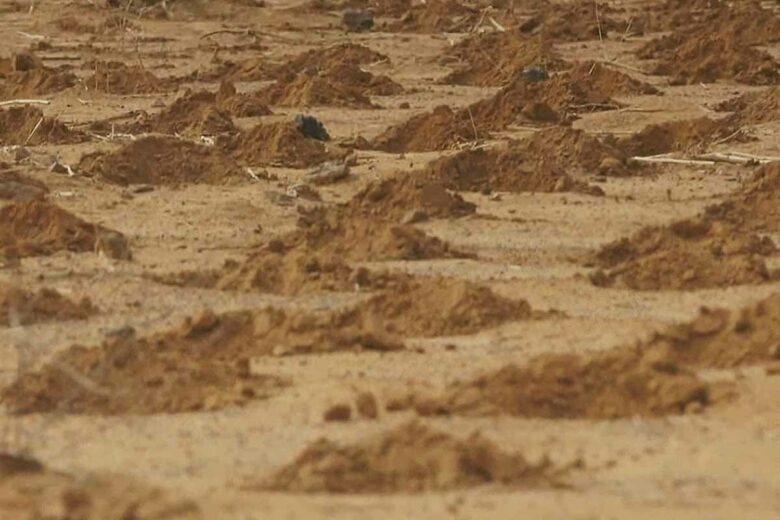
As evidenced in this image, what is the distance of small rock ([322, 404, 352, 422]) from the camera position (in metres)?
5.90

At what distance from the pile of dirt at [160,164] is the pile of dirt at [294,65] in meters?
4.06

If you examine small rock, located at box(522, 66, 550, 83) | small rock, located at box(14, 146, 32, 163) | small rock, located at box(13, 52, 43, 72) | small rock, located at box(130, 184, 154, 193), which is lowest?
small rock, located at box(13, 52, 43, 72)

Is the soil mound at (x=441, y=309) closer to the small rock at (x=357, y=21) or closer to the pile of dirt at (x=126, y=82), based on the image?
the pile of dirt at (x=126, y=82)

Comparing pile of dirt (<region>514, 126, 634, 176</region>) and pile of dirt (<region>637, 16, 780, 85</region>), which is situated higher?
pile of dirt (<region>514, 126, 634, 176</region>)

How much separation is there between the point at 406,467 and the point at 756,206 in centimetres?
499

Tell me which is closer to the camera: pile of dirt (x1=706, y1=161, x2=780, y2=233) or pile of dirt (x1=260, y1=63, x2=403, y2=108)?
pile of dirt (x1=706, y1=161, x2=780, y2=233)

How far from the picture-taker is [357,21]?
19.6 meters

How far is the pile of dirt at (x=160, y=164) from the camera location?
427 inches

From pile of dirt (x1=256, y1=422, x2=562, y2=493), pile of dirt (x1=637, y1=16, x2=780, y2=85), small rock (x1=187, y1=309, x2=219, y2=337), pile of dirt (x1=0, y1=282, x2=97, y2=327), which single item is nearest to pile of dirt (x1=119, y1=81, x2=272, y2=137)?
pile of dirt (x1=637, y1=16, x2=780, y2=85)

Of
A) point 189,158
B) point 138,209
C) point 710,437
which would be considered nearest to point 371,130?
point 189,158

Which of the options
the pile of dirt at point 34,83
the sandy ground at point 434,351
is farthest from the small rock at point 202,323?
the pile of dirt at point 34,83

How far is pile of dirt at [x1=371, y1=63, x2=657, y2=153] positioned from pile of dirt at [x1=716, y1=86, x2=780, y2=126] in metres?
0.85

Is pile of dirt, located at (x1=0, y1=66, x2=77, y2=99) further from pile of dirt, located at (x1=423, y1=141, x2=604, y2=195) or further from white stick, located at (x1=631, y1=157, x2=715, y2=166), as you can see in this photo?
white stick, located at (x1=631, y1=157, x2=715, y2=166)

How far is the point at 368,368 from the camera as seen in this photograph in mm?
6699
